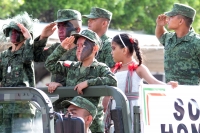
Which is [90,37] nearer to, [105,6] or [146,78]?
[146,78]

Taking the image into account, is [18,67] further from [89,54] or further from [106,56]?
[89,54]

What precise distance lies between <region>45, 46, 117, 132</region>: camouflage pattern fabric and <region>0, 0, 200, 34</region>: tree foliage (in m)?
11.1

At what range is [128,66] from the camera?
22.1ft

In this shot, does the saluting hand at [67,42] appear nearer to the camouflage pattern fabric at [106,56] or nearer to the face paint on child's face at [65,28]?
the face paint on child's face at [65,28]

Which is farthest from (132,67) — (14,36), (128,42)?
(14,36)

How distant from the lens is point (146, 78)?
21.4ft

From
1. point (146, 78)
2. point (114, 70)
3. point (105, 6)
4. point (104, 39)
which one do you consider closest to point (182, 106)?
point (146, 78)

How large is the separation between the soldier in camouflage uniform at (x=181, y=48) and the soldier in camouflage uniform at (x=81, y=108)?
2.22 metres

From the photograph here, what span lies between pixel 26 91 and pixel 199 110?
5.67ft

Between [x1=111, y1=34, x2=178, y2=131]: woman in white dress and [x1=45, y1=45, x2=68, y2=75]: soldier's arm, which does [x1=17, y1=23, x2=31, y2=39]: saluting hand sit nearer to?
[x1=45, y1=45, x2=68, y2=75]: soldier's arm

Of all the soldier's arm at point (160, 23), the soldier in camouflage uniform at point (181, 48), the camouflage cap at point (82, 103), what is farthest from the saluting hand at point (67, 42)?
the soldier's arm at point (160, 23)

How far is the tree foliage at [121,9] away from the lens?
60.7 feet

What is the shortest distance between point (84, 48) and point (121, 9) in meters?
13.6

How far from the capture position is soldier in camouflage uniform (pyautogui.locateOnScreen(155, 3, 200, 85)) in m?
7.24
